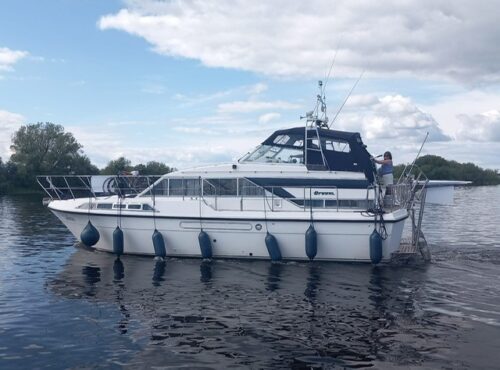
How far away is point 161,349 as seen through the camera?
8.56m

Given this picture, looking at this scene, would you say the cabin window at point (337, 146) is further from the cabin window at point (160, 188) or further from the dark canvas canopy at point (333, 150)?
the cabin window at point (160, 188)

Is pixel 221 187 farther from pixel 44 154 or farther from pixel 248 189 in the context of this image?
pixel 44 154

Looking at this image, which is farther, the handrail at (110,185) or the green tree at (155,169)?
the green tree at (155,169)

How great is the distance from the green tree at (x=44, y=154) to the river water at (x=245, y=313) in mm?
48220

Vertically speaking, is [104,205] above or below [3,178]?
below

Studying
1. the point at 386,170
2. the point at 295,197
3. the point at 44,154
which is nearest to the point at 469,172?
the point at 44,154

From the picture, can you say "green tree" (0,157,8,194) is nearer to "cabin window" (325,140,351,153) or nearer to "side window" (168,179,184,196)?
"side window" (168,179,184,196)

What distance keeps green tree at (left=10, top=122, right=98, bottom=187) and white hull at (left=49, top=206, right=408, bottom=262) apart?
1900 inches

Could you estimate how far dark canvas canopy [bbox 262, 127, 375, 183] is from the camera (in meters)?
16.0

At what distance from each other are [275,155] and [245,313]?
706 centimetres

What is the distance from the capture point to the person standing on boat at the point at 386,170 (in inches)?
645

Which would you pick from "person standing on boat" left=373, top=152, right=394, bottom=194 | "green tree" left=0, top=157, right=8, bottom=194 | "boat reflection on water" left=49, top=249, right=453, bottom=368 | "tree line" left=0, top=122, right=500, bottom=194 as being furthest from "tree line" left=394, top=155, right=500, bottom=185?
"boat reflection on water" left=49, top=249, right=453, bottom=368

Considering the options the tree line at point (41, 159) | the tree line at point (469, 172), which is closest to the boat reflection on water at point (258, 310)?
the tree line at point (41, 159)

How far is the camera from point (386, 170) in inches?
650
